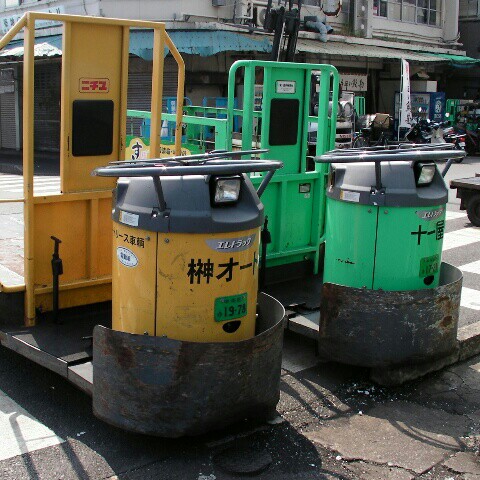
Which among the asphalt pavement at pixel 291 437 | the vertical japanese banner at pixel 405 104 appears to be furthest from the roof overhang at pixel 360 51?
the asphalt pavement at pixel 291 437

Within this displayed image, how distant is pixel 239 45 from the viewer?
1911cm

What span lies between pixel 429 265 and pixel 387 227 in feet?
1.47

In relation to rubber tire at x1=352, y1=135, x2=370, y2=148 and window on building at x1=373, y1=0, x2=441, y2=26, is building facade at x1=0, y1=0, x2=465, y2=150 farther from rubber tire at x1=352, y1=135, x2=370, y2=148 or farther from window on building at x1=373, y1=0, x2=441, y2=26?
rubber tire at x1=352, y1=135, x2=370, y2=148

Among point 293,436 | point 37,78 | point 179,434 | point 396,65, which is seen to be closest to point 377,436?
point 293,436

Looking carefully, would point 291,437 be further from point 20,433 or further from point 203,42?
point 203,42

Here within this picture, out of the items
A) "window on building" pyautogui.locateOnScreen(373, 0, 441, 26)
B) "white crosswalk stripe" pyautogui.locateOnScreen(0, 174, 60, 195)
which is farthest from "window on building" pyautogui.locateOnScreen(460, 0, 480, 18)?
"white crosswalk stripe" pyautogui.locateOnScreen(0, 174, 60, 195)

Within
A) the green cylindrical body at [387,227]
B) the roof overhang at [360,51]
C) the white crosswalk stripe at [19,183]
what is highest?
the roof overhang at [360,51]

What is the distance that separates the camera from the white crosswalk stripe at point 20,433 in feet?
12.9

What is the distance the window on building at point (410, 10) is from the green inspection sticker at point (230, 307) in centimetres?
2585

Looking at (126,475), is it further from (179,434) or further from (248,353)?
(248,353)

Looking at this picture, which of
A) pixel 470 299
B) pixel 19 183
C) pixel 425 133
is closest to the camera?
pixel 470 299

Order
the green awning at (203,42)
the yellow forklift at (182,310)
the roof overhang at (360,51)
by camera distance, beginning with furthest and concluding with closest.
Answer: the roof overhang at (360,51) < the green awning at (203,42) < the yellow forklift at (182,310)

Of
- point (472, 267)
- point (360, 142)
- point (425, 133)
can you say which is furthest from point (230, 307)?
point (425, 133)

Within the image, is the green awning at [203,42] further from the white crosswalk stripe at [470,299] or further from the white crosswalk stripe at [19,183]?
the white crosswalk stripe at [470,299]
